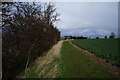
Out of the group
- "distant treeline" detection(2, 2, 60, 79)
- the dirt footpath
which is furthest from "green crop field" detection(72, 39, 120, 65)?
"distant treeline" detection(2, 2, 60, 79)

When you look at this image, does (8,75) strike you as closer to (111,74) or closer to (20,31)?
(20,31)

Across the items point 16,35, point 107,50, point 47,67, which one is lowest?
point 47,67

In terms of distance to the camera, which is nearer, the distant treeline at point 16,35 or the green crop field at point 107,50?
the distant treeline at point 16,35

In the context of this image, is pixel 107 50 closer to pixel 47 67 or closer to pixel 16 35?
pixel 47 67

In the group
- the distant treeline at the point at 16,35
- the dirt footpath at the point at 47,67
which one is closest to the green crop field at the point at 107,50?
the dirt footpath at the point at 47,67

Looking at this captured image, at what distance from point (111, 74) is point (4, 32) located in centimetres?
438

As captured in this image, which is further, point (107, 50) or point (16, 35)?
point (107, 50)

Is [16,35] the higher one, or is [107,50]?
[16,35]

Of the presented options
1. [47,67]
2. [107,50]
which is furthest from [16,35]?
[107,50]

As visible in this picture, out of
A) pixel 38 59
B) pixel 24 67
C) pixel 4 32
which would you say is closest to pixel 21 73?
pixel 24 67

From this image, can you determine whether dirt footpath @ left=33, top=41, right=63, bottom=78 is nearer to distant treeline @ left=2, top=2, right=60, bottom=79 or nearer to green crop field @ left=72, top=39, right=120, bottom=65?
distant treeline @ left=2, top=2, right=60, bottom=79

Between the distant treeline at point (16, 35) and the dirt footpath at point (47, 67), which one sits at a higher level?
the distant treeline at point (16, 35)

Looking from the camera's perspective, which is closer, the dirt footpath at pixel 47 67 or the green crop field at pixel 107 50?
the dirt footpath at pixel 47 67

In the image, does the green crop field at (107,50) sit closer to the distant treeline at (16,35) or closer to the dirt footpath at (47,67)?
the dirt footpath at (47,67)
